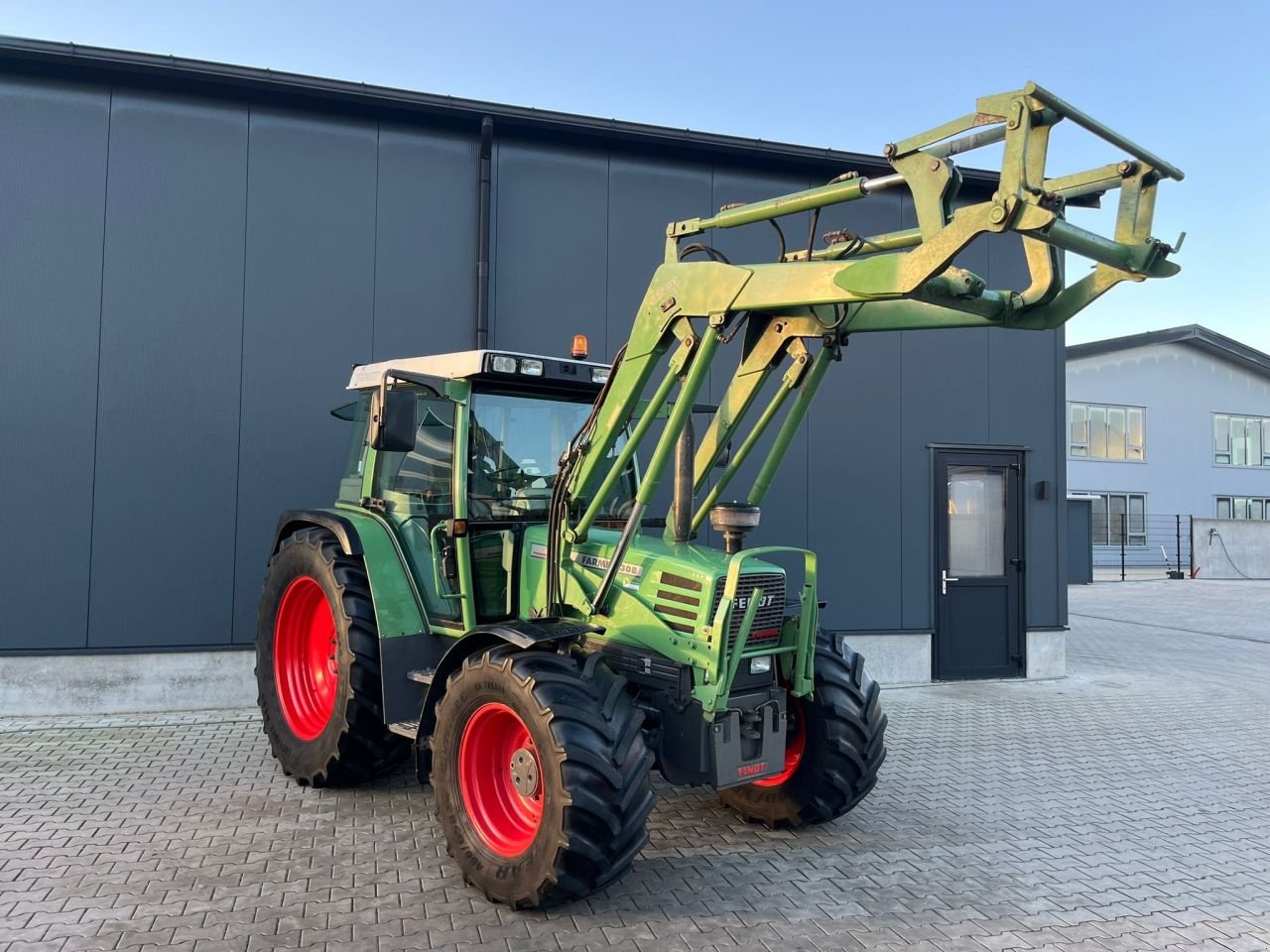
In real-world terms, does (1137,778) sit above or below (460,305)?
below

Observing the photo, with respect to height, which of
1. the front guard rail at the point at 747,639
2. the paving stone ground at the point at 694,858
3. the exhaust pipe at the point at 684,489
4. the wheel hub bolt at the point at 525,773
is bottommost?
the paving stone ground at the point at 694,858

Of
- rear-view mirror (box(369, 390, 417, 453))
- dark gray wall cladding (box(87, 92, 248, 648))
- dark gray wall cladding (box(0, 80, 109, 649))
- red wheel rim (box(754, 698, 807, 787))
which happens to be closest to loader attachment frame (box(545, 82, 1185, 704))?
red wheel rim (box(754, 698, 807, 787))

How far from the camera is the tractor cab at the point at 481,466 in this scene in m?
4.89

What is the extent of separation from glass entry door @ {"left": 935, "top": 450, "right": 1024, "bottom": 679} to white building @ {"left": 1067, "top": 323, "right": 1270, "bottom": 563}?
20.9 m

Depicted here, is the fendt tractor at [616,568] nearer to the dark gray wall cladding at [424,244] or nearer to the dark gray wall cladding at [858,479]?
the dark gray wall cladding at [424,244]

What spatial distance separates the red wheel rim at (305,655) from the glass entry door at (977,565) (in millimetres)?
5868

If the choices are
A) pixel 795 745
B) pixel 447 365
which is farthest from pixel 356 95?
pixel 795 745

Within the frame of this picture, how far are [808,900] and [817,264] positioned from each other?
9.00 ft

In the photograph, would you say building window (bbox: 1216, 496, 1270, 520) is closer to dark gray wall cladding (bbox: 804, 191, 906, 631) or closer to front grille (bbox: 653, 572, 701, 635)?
dark gray wall cladding (bbox: 804, 191, 906, 631)

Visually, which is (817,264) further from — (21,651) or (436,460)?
(21,651)

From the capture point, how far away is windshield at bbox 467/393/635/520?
4.97 meters

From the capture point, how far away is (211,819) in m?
4.81

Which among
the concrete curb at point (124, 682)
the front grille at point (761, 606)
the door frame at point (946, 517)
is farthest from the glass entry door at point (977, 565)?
the concrete curb at point (124, 682)

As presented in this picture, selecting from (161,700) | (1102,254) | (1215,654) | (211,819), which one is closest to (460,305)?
(161,700)
